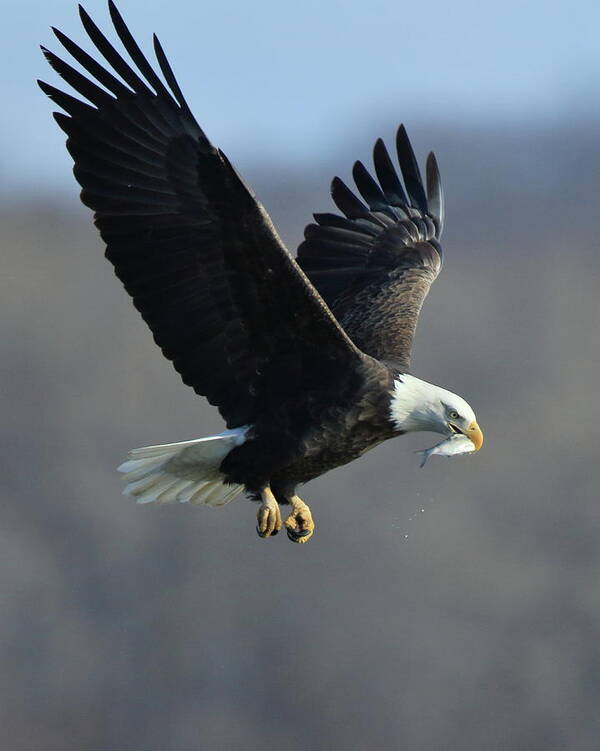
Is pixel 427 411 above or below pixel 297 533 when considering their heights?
above

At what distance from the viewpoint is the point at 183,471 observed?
10602mm

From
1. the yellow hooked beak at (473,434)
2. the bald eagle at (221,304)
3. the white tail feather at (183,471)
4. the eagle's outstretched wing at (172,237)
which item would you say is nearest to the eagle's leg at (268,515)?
the bald eagle at (221,304)

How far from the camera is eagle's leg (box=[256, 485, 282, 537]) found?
10.3 meters

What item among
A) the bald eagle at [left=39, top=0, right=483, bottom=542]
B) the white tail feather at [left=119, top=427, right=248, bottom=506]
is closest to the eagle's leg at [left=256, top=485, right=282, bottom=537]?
the bald eagle at [left=39, top=0, right=483, bottom=542]

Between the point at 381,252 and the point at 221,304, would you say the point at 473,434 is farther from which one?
the point at 381,252

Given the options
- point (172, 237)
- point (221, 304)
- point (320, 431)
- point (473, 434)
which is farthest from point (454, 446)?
point (172, 237)

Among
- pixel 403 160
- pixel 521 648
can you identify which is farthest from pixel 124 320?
pixel 403 160

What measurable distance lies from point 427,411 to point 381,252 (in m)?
1.94

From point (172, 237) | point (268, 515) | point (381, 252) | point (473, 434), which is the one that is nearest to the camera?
point (172, 237)

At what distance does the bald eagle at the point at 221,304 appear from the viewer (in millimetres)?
9758

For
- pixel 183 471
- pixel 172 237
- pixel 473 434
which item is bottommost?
pixel 473 434

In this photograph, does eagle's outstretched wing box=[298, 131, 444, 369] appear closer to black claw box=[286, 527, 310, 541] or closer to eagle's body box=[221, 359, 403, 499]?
eagle's body box=[221, 359, 403, 499]

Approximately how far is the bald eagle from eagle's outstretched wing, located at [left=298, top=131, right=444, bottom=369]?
0.74 m

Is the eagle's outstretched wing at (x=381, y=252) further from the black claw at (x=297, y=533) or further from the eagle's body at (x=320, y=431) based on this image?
the black claw at (x=297, y=533)
